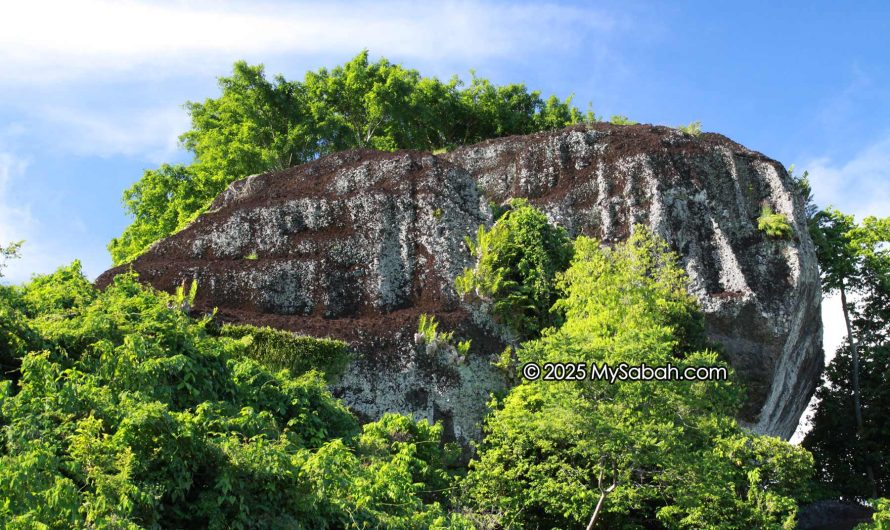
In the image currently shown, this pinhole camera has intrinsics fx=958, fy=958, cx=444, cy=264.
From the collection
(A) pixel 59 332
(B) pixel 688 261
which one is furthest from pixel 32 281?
(B) pixel 688 261

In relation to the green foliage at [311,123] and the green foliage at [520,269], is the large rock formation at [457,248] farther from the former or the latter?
the green foliage at [311,123]

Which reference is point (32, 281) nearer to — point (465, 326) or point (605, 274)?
point (465, 326)

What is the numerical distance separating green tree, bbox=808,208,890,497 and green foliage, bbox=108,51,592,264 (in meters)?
12.8

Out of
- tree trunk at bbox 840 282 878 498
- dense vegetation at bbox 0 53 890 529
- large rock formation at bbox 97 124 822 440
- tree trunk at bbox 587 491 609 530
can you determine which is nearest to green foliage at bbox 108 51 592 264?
dense vegetation at bbox 0 53 890 529

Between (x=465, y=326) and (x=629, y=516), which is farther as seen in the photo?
(x=465, y=326)

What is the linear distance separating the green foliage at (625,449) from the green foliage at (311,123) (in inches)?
772

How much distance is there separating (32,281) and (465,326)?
1053cm

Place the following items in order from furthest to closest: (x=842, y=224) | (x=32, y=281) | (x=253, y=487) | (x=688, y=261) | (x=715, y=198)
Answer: (x=842, y=224)
(x=715, y=198)
(x=688, y=261)
(x=32, y=281)
(x=253, y=487)

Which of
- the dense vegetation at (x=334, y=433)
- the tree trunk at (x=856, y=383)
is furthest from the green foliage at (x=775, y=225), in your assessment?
the tree trunk at (x=856, y=383)

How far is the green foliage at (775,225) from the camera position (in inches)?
1082

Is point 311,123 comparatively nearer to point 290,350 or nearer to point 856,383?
A: point 290,350

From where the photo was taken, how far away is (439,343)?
23188 mm

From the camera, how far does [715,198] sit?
28359 mm

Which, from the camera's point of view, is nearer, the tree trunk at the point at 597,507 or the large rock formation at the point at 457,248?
the tree trunk at the point at 597,507
